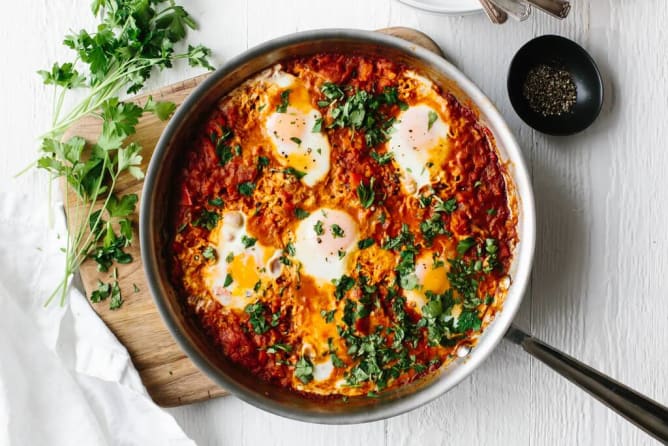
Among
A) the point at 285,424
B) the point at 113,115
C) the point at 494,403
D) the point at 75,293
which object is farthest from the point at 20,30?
the point at 494,403

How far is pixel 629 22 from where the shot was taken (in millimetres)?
4207

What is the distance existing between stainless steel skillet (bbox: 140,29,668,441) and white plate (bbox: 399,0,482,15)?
1.15 feet

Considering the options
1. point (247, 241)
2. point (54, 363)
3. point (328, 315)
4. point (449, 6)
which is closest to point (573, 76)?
point (449, 6)

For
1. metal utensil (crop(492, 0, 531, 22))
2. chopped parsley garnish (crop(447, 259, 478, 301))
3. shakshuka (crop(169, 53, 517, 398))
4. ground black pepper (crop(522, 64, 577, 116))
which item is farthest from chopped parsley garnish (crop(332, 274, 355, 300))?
metal utensil (crop(492, 0, 531, 22))

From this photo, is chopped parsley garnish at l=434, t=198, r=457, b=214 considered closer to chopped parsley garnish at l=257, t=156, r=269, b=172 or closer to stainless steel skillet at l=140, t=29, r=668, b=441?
stainless steel skillet at l=140, t=29, r=668, b=441

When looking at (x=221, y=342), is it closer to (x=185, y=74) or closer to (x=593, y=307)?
(x=185, y=74)

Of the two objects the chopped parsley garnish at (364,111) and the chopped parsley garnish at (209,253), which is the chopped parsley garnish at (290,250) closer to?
the chopped parsley garnish at (209,253)

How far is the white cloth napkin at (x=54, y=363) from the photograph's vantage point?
13.3 ft

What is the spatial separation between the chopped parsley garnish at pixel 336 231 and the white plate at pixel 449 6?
1390 mm

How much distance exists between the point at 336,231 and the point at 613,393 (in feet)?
5.52

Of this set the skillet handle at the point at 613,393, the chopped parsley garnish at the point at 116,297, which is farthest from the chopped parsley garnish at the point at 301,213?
the skillet handle at the point at 613,393

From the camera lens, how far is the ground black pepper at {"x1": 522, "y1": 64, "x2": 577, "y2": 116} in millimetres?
4109

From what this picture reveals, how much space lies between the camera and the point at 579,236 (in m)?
4.19

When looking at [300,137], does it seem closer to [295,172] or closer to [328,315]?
[295,172]
